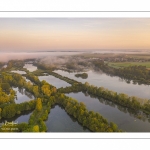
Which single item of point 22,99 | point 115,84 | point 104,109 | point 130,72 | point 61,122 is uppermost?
point 130,72

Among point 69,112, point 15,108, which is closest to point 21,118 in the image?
point 15,108

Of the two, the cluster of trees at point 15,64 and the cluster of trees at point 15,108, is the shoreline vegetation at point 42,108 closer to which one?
the cluster of trees at point 15,108

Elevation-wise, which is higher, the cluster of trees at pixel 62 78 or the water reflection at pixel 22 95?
the cluster of trees at pixel 62 78

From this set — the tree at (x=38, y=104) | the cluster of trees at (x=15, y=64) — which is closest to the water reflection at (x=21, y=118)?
the tree at (x=38, y=104)

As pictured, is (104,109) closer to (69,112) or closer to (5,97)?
(69,112)
